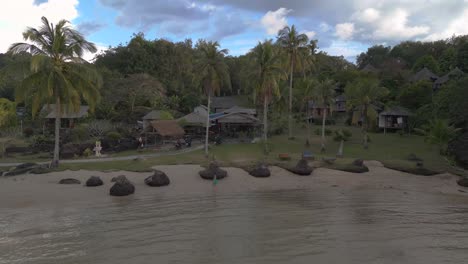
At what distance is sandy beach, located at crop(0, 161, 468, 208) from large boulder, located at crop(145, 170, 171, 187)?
13.2 inches

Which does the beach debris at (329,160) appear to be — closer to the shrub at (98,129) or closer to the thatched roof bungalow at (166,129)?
the thatched roof bungalow at (166,129)

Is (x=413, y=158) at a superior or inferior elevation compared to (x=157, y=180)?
superior

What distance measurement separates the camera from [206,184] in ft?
64.2

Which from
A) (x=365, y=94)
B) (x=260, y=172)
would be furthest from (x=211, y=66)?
(x=365, y=94)

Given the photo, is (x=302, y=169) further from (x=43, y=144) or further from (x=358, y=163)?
(x=43, y=144)

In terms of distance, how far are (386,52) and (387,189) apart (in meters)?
70.6

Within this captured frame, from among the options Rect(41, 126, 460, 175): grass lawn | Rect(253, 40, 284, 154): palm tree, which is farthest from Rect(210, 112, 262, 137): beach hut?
Rect(253, 40, 284, 154): palm tree

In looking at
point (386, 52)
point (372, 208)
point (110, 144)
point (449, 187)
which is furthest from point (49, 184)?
point (386, 52)

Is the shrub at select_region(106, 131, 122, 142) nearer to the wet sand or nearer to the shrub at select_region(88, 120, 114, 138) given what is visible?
the shrub at select_region(88, 120, 114, 138)

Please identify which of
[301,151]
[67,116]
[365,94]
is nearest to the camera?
[301,151]

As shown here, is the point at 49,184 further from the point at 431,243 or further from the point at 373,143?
the point at 373,143

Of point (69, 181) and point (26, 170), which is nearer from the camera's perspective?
point (69, 181)

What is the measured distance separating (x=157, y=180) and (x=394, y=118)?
3482cm

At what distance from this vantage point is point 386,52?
81250mm
